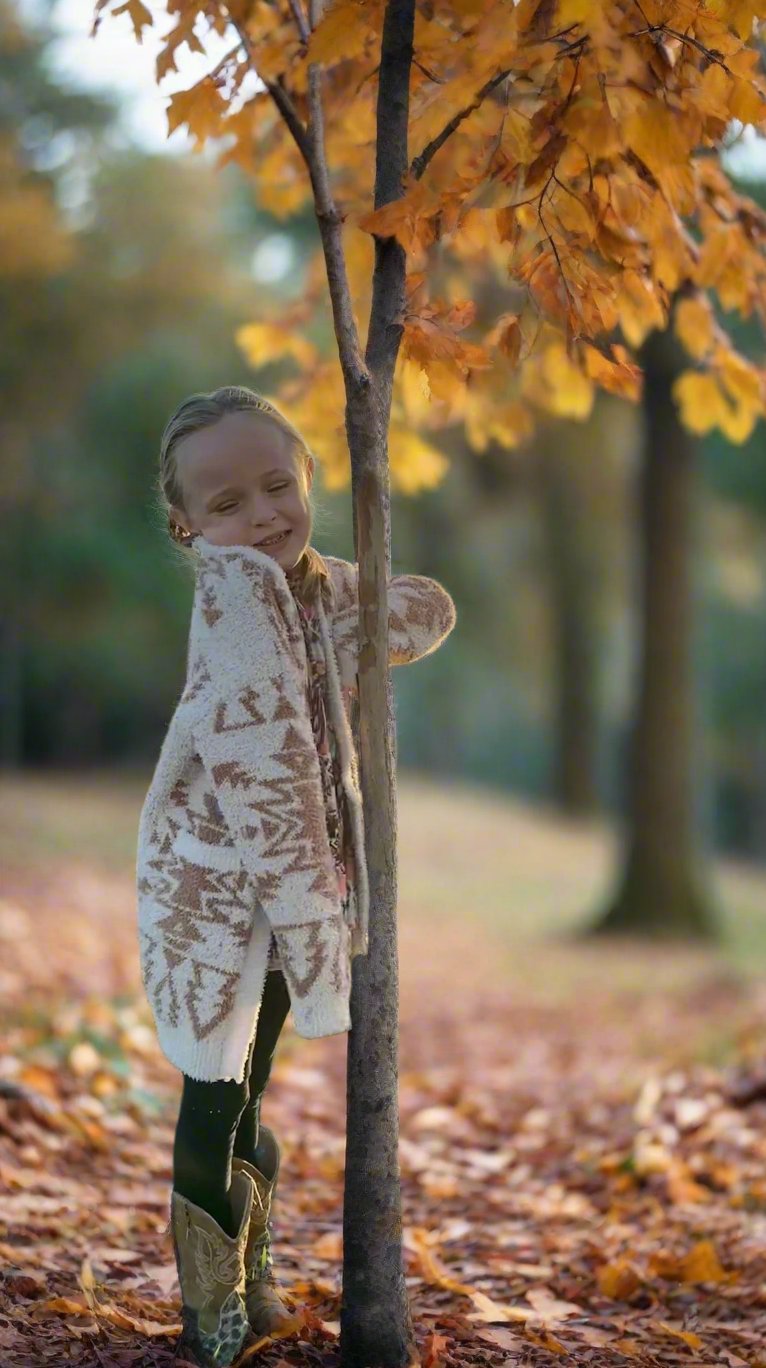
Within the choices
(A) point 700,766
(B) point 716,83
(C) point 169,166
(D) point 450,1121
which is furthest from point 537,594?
(B) point 716,83

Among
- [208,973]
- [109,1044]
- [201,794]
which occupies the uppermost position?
[201,794]

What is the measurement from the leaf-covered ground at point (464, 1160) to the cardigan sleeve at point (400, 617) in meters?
1.16

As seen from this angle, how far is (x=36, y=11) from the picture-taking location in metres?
11.1

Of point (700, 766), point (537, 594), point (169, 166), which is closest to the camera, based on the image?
point (700, 766)

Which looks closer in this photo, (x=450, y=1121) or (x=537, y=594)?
(x=450, y=1121)

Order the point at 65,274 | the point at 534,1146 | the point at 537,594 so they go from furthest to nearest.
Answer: the point at 537,594 < the point at 65,274 < the point at 534,1146

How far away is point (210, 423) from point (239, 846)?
0.68 metres

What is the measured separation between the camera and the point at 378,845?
2051mm

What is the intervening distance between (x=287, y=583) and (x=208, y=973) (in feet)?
2.06

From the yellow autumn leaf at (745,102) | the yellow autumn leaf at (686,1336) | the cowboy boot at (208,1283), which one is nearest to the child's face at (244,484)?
the yellow autumn leaf at (745,102)

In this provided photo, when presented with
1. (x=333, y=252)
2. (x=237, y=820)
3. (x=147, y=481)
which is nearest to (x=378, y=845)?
(x=237, y=820)

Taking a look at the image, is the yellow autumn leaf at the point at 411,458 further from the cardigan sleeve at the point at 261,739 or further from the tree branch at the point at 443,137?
the cardigan sleeve at the point at 261,739

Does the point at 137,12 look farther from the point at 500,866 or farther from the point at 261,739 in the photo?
the point at 500,866

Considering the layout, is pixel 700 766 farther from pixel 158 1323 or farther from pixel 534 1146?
pixel 158 1323
